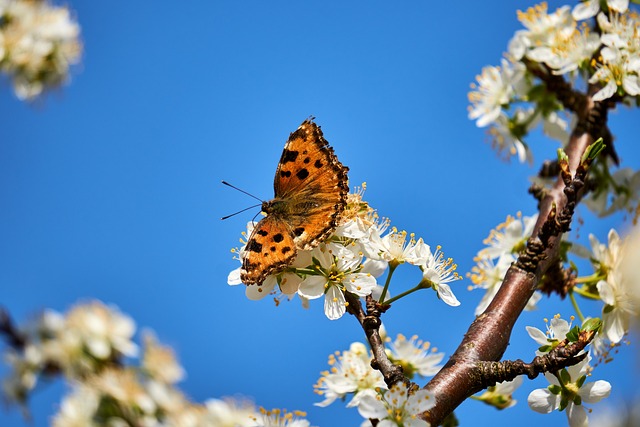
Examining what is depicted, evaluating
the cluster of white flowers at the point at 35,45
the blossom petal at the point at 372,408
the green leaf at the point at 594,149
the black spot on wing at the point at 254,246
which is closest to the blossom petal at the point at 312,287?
the black spot on wing at the point at 254,246

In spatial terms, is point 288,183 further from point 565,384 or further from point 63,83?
point 63,83

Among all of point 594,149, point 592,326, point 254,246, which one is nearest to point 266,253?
point 254,246

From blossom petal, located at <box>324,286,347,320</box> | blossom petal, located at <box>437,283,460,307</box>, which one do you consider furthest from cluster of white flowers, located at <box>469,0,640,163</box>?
blossom petal, located at <box>324,286,347,320</box>

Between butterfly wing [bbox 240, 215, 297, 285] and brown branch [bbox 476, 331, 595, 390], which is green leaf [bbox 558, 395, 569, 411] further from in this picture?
butterfly wing [bbox 240, 215, 297, 285]

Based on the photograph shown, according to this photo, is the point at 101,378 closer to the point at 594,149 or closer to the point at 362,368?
the point at 362,368

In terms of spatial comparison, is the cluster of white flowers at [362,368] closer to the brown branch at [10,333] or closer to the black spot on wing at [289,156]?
the black spot on wing at [289,156]

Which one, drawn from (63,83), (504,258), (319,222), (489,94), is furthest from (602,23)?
(63,83)
